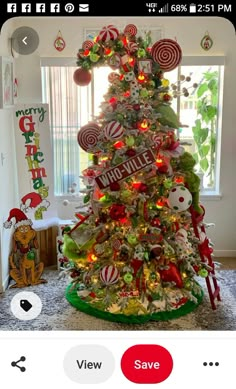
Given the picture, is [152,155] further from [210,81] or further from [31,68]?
[31,68]

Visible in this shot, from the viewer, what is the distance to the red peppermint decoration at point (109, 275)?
1527 millimetres

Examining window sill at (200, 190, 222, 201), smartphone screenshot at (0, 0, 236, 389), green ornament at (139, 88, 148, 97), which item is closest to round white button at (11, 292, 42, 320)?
smartphone screenshot at (0, 0, 236, 389)

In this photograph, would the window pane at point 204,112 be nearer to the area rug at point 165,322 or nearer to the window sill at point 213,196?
the window sill at point 213,196

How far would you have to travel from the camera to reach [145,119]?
1492 millimetres

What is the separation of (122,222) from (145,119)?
0.39 m

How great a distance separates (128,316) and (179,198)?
46cm

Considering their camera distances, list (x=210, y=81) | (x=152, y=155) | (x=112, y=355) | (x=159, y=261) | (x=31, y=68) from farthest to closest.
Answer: (x=159, y=261), (x=152, y=155), (x=210, y=81), (x=31, y=68), (x=112, y=355)

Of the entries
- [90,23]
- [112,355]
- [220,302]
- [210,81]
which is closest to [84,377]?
[112,355]

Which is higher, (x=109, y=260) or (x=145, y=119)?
(x=145, y=119)

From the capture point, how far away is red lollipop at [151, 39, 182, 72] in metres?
0.95

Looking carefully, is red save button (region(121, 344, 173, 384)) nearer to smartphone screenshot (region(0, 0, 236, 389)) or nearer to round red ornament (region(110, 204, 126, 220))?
smartphone screenshot (region(0, 0, 236, 389))

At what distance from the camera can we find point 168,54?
42.4 inches

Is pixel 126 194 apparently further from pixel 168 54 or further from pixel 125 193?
pixel 168 54

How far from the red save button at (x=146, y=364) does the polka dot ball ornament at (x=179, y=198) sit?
3.58ft
